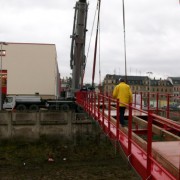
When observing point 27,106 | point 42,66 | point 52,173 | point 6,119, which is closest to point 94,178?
point 52,173

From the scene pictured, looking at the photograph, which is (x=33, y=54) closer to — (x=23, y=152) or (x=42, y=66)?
(x=42, y=66)

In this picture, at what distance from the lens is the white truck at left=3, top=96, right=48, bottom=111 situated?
2888 centimetres

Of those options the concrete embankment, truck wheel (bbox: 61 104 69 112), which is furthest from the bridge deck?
truck wheel (bbox: 61 104 69 112)

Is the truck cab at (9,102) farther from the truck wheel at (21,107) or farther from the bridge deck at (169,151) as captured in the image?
the bridge deck at (169,151)

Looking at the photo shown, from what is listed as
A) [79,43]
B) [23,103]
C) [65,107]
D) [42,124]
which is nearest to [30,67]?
[23,103]

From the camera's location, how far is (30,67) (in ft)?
107

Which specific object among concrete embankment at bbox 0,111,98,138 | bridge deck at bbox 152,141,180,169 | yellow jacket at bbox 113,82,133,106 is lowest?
concrete embankment at bbox 0,111,98,138

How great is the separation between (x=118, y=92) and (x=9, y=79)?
79.2 feet

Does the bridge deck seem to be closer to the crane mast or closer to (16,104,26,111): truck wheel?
the crane mast

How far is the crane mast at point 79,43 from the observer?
1972cm

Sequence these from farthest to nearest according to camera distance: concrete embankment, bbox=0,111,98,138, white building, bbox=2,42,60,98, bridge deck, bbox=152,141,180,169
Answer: white building, bbox=2,42,60,98 < concrete embankment, bbox=0,111,98,138 < bridge deck, bbox=152,141,180,169

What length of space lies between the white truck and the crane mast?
8.41 m

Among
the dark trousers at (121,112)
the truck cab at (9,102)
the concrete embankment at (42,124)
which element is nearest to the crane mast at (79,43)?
the concrete embankment at (42,124)

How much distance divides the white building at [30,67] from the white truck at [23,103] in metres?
2.05
